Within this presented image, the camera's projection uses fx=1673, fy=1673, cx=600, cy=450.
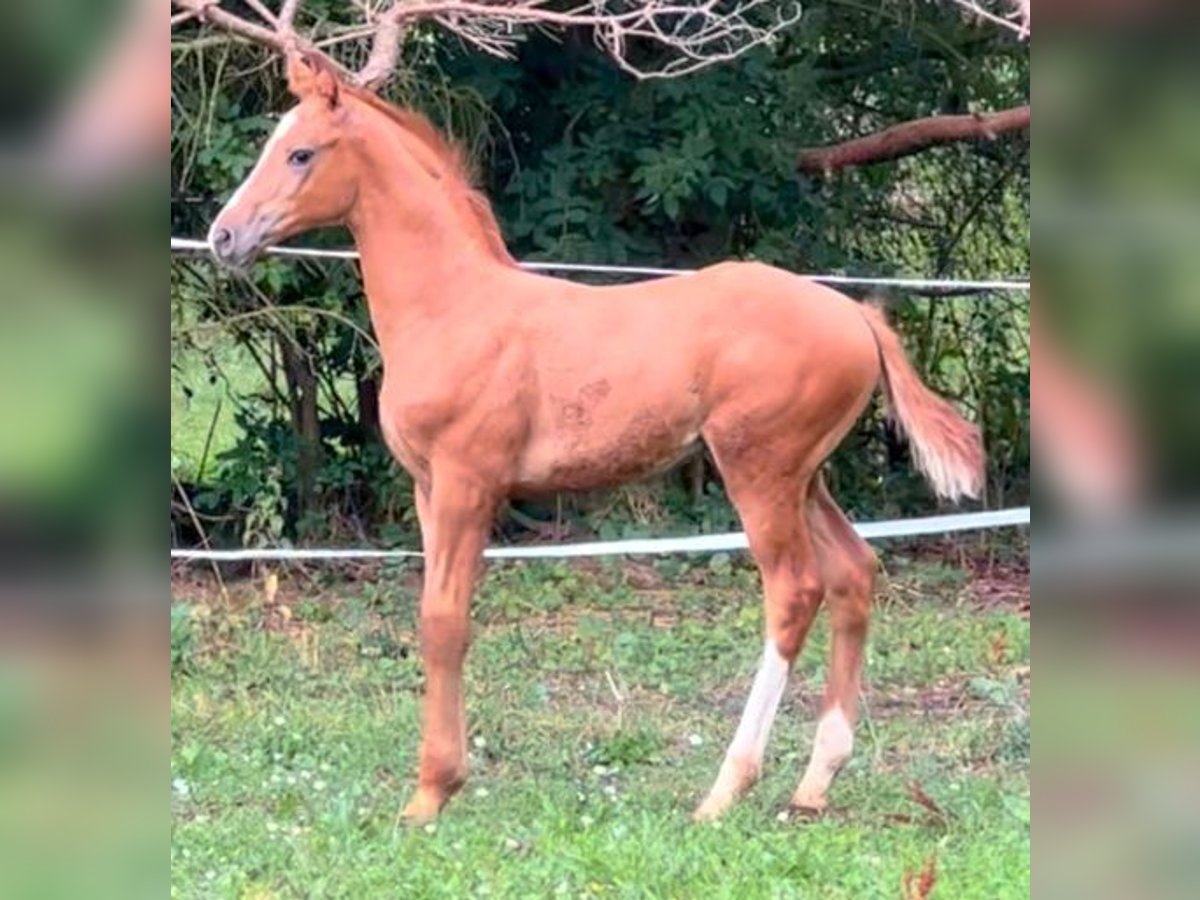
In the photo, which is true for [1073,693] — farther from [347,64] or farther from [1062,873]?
[347,64]

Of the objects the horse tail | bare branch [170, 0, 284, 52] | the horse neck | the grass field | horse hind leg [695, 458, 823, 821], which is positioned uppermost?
bare branch [170, 0, 284, 52]

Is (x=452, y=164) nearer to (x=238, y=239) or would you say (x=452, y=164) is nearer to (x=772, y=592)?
(x=238, y=239)

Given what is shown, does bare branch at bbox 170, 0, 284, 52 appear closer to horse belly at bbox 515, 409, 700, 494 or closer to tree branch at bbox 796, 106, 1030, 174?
Answer: horse belly at bbox 515, 409, 700, 494

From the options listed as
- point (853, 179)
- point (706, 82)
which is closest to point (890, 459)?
point (853, 179)

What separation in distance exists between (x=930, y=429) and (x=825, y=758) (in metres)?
0.83

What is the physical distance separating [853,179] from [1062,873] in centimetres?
747

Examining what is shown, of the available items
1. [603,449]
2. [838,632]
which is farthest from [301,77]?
[838,632]

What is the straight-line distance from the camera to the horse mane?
412 cm

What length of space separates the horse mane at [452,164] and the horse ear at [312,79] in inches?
6.7

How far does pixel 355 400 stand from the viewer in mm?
7848

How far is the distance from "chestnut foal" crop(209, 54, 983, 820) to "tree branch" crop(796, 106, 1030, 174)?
3.74m

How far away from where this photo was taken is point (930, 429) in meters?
4.04

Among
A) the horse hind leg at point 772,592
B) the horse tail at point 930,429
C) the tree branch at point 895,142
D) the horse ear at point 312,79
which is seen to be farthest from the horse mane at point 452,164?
the tree branch at point 895,142

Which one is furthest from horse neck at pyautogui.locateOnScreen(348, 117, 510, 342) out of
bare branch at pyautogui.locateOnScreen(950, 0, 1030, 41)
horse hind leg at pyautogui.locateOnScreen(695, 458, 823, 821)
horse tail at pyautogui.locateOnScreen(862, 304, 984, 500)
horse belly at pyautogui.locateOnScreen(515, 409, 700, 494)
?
bare branch at pyautogui.locateOnScreen(950, 0, 1030, 41)
